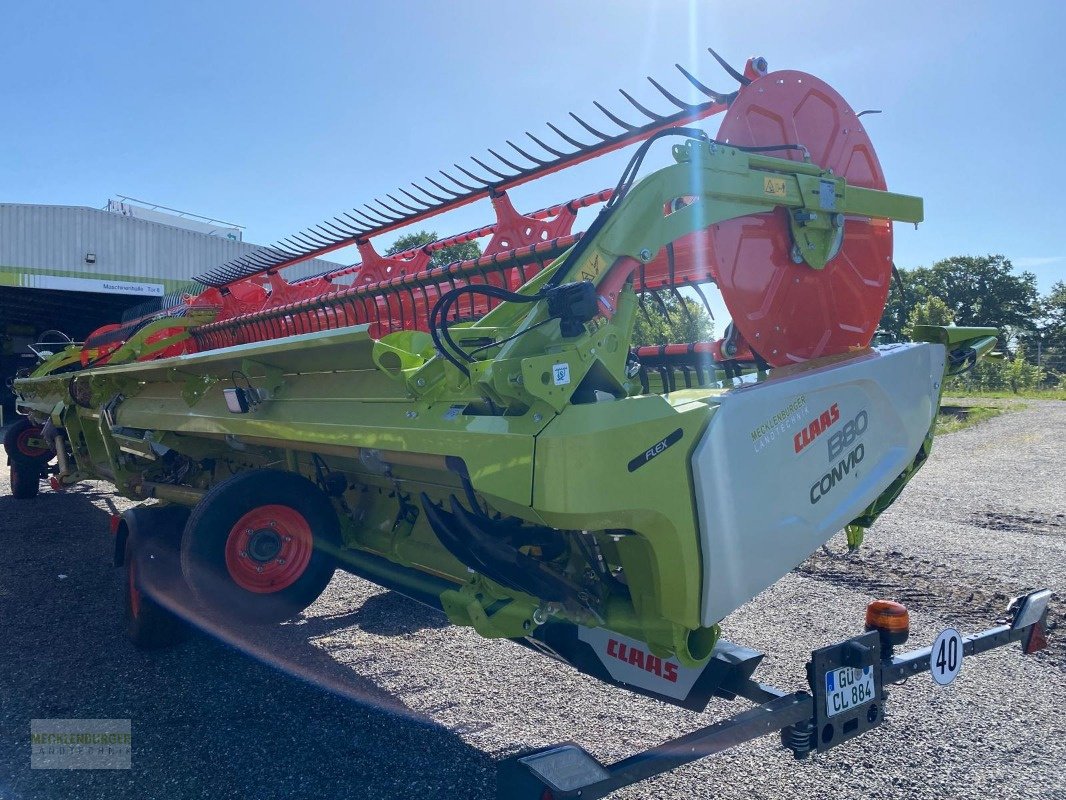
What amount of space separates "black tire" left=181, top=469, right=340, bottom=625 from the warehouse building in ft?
54.6

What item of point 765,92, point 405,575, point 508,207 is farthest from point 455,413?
point 508,207

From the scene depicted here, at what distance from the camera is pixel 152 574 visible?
386 cm

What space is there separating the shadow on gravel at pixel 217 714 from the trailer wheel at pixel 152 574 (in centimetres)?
12

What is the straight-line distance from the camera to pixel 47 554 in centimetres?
636

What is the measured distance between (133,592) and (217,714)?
3.32ft

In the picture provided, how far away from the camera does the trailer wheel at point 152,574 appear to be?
389 cm

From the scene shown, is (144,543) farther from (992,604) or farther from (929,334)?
(992,604)

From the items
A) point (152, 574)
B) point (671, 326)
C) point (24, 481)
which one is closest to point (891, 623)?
point (671, 326)

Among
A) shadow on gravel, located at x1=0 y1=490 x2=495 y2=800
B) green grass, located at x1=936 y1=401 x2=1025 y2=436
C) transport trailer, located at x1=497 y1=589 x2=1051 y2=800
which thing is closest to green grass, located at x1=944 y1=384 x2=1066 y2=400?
green grass, located at x1=936 y1=401 x2=1025 y2=436

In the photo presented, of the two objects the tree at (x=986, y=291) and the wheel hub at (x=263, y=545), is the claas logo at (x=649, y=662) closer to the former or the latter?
the wheel hub at (x=263, y=545)

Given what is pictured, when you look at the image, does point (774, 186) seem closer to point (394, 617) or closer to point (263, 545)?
point (263, 545)

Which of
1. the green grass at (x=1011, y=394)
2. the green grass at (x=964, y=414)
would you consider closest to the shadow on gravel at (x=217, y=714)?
the green grass at (x=964, y=414)

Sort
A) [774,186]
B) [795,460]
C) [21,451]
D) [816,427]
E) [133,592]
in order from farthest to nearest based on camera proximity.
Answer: [21,451]
[133,592]
[774,186]
[816,427]
[795,460]

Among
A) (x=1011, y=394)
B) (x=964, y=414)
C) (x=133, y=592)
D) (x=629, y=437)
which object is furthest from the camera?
(x=1011, y=394)
